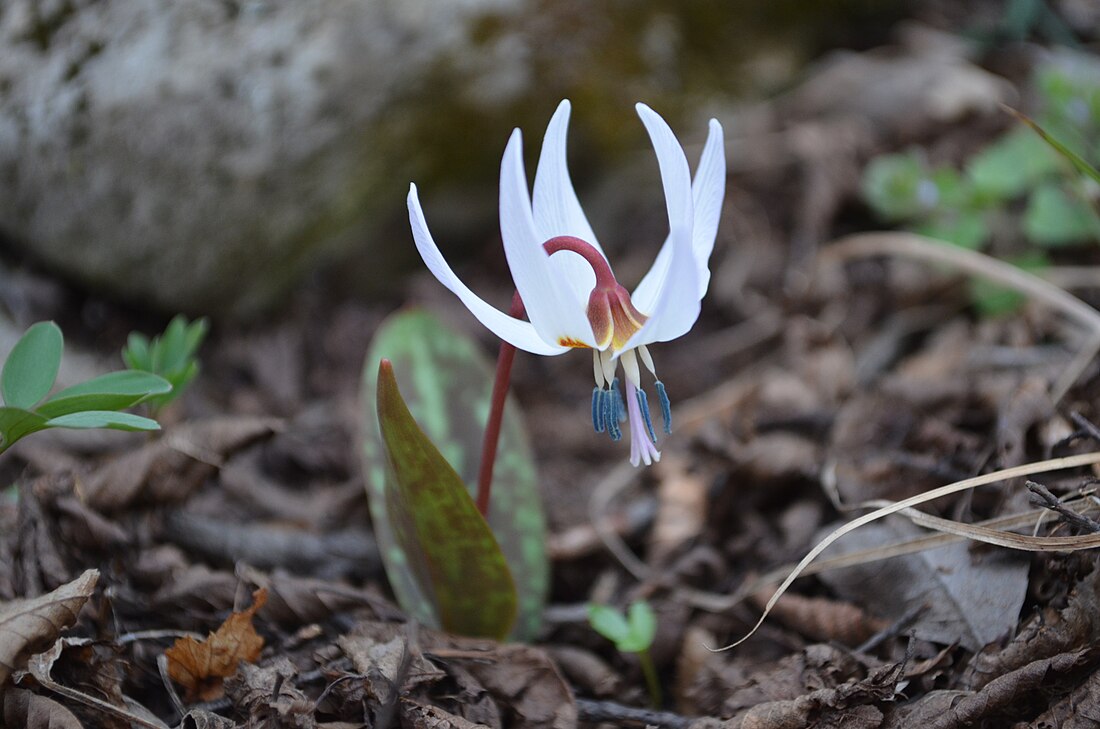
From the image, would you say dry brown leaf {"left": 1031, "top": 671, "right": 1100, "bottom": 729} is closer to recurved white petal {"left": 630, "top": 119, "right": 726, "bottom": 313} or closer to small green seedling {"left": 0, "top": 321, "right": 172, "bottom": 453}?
recurved white petal {"left": 630, "top": 119, "right": 726, "bottom": 313}

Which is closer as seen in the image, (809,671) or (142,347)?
(809,671)

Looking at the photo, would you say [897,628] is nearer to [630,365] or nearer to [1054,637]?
[1054,637]

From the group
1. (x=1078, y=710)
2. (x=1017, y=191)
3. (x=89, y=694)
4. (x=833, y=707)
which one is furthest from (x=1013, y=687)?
(x=1017, y=191)

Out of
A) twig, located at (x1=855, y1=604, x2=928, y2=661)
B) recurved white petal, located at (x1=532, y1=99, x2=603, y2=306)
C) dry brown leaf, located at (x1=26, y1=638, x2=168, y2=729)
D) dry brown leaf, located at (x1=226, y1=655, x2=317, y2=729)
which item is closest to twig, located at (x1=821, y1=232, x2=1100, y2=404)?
twig, located at (x1=855, y1=604, x2=928, y2=661)

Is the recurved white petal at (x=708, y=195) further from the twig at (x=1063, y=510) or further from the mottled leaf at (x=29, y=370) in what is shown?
the mottled leaf at (x=29, y=370)

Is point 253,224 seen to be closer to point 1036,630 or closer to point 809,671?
point 809,671

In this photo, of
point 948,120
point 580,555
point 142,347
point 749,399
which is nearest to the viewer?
point 142,347

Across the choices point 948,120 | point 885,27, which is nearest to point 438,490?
point 948,120
